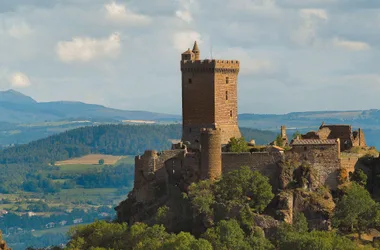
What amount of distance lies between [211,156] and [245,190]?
157 inches

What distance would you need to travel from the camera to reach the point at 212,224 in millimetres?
79250

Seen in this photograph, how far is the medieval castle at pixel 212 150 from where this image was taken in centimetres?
8188

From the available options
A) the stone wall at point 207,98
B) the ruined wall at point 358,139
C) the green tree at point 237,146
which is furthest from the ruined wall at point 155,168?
the ruined wall at point 358,139

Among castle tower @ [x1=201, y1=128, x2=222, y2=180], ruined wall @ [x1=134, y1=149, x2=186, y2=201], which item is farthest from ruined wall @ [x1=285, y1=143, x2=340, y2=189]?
ruined wall @ [x1=134, y1=149, x2=186, y2=201]

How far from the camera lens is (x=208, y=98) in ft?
294

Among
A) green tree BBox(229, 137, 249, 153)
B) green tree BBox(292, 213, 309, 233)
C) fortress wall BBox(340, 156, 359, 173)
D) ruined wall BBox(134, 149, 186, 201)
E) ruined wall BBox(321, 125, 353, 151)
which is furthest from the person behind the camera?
ruined wall BBox(321, 125, 353, 151)

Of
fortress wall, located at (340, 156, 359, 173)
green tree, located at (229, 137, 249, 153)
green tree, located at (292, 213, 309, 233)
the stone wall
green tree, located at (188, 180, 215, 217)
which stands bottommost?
green tree, located at (292, 213, 309, 233)

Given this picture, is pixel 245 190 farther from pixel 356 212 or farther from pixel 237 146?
pixel 356 212

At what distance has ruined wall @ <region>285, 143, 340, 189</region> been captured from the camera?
81.7 meters

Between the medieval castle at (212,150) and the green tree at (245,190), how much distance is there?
5.12ft

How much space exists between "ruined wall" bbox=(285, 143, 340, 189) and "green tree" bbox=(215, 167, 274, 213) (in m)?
3.48

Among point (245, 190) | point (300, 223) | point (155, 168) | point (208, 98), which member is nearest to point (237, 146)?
point (245, 190)

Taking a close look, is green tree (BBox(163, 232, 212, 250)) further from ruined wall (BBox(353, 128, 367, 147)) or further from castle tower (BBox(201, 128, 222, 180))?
ruined wall (BBox(353, 128, 367, 147))

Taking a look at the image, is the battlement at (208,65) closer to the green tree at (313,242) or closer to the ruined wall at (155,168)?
the ruined wall at (155,168)
